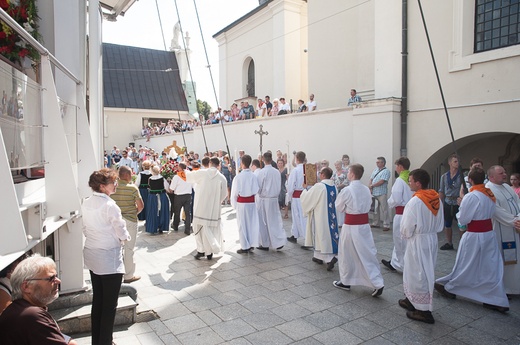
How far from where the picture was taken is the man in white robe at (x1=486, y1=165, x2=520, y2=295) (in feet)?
18.4

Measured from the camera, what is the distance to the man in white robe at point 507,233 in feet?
18.4

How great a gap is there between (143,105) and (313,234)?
1125 inches

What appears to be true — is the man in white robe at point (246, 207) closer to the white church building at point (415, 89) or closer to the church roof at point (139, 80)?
the white church building at point (415, 89)

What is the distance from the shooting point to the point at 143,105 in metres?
33.2

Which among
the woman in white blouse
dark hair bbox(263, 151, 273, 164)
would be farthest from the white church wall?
the woman in white blouse

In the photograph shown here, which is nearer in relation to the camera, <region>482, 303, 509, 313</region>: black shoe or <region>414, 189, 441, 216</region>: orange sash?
<region>414, 189, 441, 216</region>: orange sash

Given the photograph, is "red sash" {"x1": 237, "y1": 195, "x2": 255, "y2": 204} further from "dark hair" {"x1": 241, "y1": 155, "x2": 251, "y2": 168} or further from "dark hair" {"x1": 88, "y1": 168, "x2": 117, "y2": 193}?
"dark hair" {"x1": 88, "y1": 168, "x2": 117, "y2": 193}

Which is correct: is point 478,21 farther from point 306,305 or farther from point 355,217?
point 306,305

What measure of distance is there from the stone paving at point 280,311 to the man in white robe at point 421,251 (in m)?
0.23

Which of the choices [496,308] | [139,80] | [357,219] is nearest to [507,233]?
[496,308]

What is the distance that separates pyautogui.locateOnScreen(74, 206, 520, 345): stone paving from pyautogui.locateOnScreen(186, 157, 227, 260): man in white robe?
339 mm

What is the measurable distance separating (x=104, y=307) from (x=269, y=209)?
4909 mm

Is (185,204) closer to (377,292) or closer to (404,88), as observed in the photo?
(377,292)

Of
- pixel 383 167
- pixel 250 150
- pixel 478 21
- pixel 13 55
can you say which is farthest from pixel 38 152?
pixel 250 150
